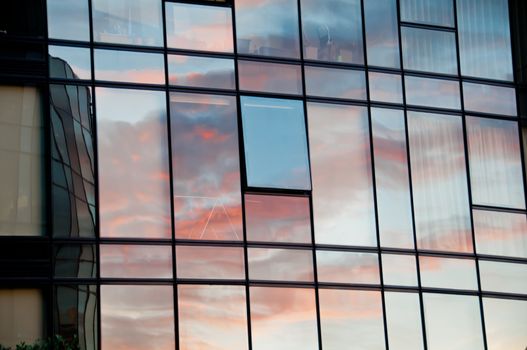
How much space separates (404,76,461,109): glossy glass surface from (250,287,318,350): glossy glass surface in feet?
16.2

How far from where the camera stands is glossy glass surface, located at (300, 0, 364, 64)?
79.7 ft

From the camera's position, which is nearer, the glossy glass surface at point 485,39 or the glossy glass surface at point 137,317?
the glossy glass surface at point 137,317

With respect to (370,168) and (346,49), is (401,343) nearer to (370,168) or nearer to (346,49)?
(370,168)

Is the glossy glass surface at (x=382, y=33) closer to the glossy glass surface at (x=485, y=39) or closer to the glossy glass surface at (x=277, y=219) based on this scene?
the glossy glass surface at (x=485, y=39)

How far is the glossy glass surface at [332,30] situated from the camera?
79.7 ft

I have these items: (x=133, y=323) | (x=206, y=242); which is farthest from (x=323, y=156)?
(x=133, y=323)

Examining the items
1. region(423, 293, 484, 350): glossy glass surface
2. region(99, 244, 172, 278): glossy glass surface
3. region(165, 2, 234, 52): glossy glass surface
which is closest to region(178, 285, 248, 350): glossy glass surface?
region(99, 244, 172, 278): glossy glass surface

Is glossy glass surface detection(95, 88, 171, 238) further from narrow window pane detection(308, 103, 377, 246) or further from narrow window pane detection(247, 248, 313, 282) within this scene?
narrow window pane detection(308, 103, 377, 246)

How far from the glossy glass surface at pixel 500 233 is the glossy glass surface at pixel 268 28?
5259mm

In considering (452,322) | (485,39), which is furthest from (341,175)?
(485,39)

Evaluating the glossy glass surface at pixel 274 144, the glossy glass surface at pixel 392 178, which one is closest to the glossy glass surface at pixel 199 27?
the glossy glass surface at pixel 274 144

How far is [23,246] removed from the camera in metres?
21.2

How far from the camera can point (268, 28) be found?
23938mm

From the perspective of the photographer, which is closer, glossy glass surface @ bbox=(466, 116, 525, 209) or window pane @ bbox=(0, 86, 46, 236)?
window pane @ bbox=(0, 86, 46, 236)
